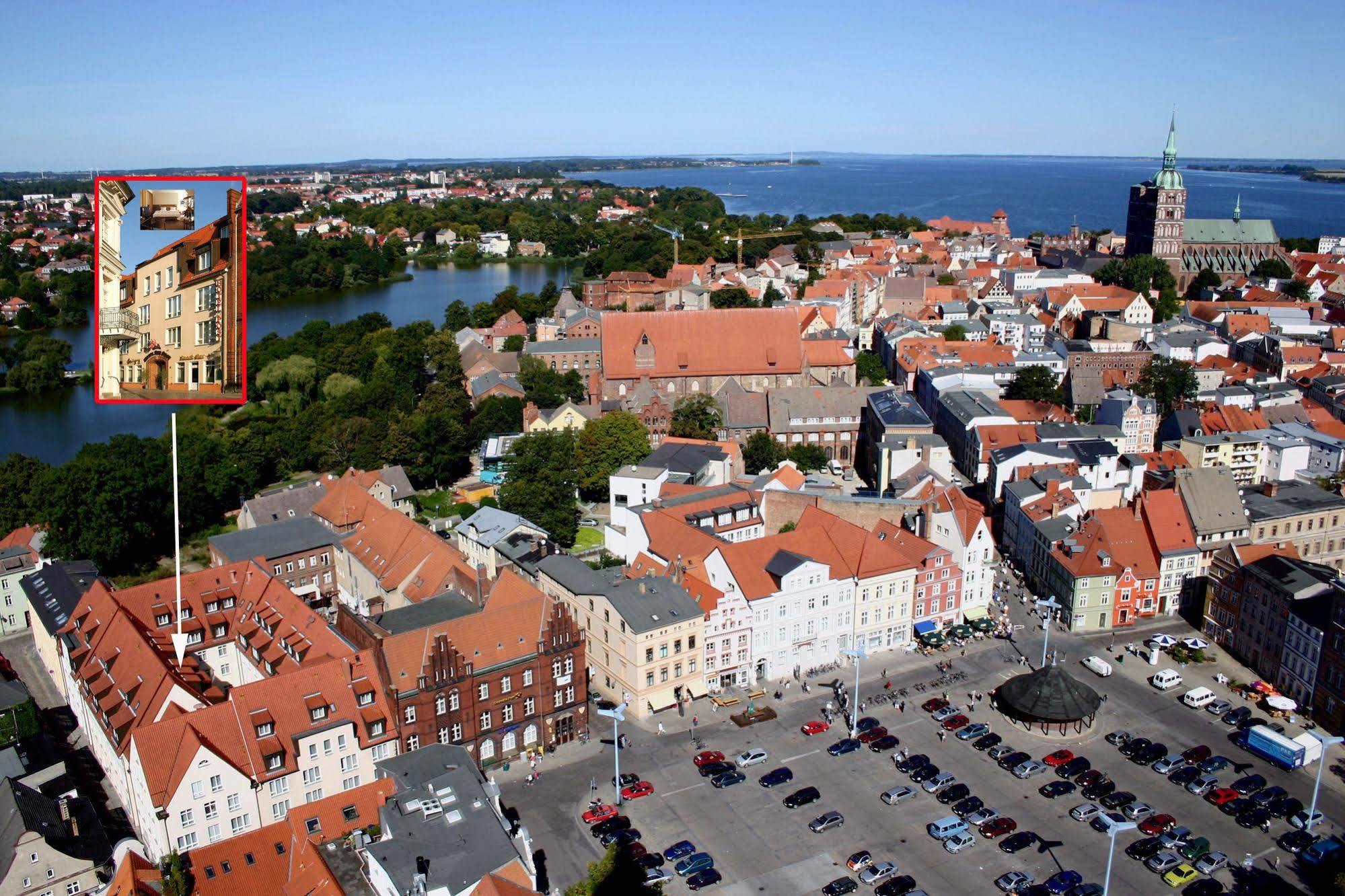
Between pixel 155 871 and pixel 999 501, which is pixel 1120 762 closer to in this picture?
pixel 999 501

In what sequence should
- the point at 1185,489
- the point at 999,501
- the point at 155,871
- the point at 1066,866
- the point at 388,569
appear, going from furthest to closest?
the point at 999,501
the point at 1185,489
the point at 388,569
the point at 1066,866
the point at 155,871

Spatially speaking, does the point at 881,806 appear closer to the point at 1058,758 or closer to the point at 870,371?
the point at 1058,758

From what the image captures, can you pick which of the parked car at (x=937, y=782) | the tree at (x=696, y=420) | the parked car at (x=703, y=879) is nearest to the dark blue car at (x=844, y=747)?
the parked car at (x=937, y=782)

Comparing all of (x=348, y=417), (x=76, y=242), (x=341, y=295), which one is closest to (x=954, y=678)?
(x=348, y=417)

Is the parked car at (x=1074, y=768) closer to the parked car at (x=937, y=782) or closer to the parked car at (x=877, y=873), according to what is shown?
the parked car at (x=937, y=782)

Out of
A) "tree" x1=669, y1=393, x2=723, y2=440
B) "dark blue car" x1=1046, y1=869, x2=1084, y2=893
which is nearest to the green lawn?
"tree" x1=669, y1=393, x2=723, y2=440

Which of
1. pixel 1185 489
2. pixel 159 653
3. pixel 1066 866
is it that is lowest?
pixel 1066 866

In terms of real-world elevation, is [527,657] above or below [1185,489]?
below

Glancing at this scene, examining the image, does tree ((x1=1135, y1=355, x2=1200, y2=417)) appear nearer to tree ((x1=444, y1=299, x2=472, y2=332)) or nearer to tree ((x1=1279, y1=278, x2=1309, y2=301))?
tree ((x1=1279, y1=278, x2=1309, y2=301))
